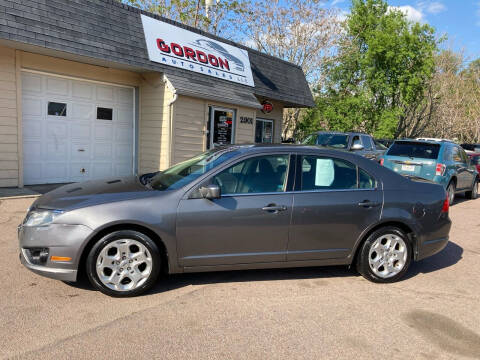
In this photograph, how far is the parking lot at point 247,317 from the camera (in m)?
2.81

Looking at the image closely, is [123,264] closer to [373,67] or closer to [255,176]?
[255,176]

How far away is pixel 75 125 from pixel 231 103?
14.8 feet

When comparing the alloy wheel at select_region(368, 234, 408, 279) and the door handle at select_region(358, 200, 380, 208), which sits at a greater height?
the door handle at select_region(358, 200, 380, 208)

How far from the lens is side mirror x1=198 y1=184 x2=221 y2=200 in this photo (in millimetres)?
3637

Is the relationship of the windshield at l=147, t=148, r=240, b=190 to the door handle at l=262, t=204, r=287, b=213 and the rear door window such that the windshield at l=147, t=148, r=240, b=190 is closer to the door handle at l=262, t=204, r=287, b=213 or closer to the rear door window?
the door handle at l=262, t=204, r=287, b=213

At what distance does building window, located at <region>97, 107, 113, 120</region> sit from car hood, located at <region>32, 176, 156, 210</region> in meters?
6.27

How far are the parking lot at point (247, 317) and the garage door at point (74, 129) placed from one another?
5000 mm

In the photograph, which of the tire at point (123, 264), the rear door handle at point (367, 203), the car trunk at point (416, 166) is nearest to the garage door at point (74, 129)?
the tire at point (123, 264)

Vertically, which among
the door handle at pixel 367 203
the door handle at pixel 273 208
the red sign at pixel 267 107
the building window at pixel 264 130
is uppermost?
the red sign at pixel 267 107

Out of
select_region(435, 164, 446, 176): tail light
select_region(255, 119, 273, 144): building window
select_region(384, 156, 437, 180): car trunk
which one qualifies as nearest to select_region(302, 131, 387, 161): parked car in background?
select_region(384, 156, 437, 180): car trunk

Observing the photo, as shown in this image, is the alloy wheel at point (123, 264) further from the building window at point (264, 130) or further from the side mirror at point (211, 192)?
the building window at point (264, 130)

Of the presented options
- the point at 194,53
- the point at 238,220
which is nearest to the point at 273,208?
the point at 238,220

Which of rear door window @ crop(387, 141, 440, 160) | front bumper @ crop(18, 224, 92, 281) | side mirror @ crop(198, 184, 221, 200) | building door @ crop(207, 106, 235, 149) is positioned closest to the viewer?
front bumper @ crop(18, 224, 92, 281)

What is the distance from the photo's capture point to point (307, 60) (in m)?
21.4
